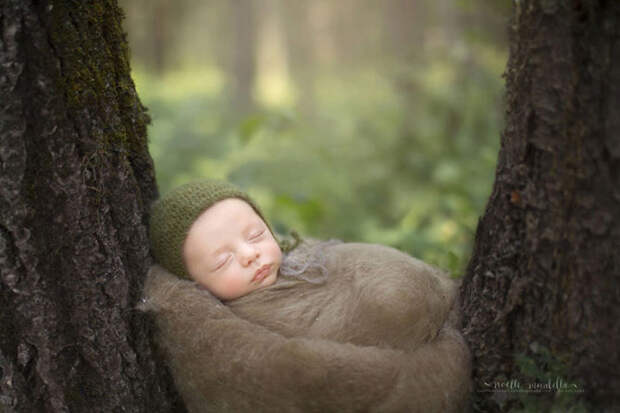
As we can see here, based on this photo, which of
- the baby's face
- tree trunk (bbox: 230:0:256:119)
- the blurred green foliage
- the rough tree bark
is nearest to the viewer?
the rough tree bark

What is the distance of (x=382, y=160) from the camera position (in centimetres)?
603

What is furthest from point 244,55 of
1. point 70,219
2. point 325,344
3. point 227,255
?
point 325,344

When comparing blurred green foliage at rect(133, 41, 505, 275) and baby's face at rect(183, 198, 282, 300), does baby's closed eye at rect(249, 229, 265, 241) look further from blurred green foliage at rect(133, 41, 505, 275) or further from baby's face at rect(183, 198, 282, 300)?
blurred green foliage at rect(133, 41, 505, 275)

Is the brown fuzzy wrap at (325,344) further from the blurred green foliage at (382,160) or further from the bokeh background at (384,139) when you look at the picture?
the blurred green foliage at (382,160)

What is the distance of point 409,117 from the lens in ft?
20.9

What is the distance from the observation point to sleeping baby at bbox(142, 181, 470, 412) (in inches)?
57.4

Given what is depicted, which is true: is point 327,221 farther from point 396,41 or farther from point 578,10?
point 396,41

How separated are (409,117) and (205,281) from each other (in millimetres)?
5130

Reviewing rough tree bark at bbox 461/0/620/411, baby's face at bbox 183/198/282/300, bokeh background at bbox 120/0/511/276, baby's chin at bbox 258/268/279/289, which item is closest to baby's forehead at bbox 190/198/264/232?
baby's face at bbox 183/198/282/300

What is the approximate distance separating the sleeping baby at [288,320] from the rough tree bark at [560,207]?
0.77 feet

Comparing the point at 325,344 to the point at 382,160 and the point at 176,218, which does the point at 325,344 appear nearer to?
the point at 176,218

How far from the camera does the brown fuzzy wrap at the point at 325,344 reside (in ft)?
4.76

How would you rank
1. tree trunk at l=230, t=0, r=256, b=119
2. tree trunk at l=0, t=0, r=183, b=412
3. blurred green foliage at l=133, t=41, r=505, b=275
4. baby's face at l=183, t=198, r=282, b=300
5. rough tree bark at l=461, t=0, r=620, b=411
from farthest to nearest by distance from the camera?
tree trunk at l=230, t=0, r=256, b=119
blurred green foliage at l=133, t=41, r=505, b=275
baby's face at l=183, t=198, r=282, b=300
tree trunk at l=0, t=0, r=183, b=412
rough tree bark at l=461, t=0, r=620, b=411

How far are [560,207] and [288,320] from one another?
922mm
